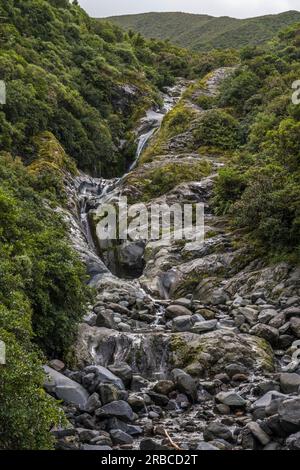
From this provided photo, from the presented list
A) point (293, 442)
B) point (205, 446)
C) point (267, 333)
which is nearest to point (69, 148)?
point (267, 333)

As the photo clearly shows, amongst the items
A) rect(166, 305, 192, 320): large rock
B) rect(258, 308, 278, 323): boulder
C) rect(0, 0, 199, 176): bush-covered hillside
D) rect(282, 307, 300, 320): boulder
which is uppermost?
rect(0, 0, 199, 176): bush-covered hillside

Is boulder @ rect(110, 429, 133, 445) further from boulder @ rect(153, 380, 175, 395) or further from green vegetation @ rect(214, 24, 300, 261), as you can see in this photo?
green vegetation @ rect(214, 24, 300, 261)

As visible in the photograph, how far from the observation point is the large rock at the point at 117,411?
10.3 meters

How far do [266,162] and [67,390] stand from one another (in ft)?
51.6

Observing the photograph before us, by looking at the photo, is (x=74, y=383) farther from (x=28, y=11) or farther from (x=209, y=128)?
(x=28, y=11)

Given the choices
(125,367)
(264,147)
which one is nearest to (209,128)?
(264,147)

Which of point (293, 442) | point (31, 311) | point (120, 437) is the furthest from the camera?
point (31, 311)

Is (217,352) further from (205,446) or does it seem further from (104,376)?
(205,446)

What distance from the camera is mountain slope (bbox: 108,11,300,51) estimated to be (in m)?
93.5

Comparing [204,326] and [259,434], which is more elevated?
[259,434]

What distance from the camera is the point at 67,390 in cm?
1080

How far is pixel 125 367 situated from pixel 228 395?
2.64m

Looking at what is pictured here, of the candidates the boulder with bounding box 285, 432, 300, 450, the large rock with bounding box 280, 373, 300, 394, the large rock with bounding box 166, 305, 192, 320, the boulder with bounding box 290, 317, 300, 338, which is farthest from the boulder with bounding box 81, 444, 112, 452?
the large rock with bounding box 166, 305, 192, 320

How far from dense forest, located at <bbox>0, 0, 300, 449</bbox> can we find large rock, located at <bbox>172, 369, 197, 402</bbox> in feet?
8.79
